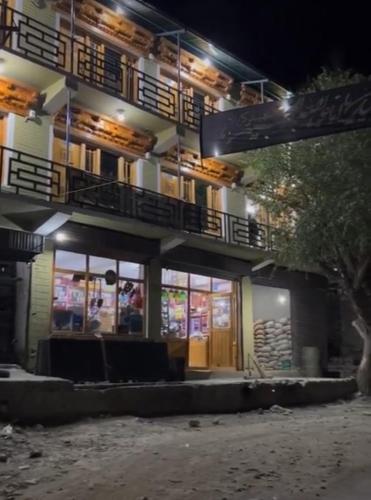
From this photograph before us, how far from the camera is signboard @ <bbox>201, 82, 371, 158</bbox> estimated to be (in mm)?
8250

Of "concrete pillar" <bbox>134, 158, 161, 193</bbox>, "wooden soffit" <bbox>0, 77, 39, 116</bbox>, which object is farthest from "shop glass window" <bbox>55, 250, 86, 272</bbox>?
"wooden soffit" <bbox>0, 77, 39, 116</bbox>

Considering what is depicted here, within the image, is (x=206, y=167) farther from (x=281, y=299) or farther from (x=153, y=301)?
(x=281, y=299)

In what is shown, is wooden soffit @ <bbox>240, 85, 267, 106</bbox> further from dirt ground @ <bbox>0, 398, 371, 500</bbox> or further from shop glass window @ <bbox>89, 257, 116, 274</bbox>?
dirt ground @ <bbox>0, 398, 371, 500</bbox>

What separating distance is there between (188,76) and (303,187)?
725 centimetres

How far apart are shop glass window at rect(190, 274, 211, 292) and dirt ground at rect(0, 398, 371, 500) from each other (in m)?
8.98

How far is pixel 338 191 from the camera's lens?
1672 cm

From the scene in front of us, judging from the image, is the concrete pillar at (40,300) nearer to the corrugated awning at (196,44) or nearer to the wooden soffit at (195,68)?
the corrugated awning at (196,44)

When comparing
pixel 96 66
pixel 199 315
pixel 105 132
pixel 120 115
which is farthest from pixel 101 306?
pixel 96 66

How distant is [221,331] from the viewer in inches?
834

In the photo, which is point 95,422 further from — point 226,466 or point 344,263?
point 344,263

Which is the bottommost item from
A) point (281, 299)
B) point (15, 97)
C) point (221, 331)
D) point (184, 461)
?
point (184, 461)

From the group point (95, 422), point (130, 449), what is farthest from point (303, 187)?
point (130, 449)

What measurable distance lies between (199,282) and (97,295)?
4.78 m

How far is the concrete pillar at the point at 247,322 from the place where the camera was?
21.2 meters
